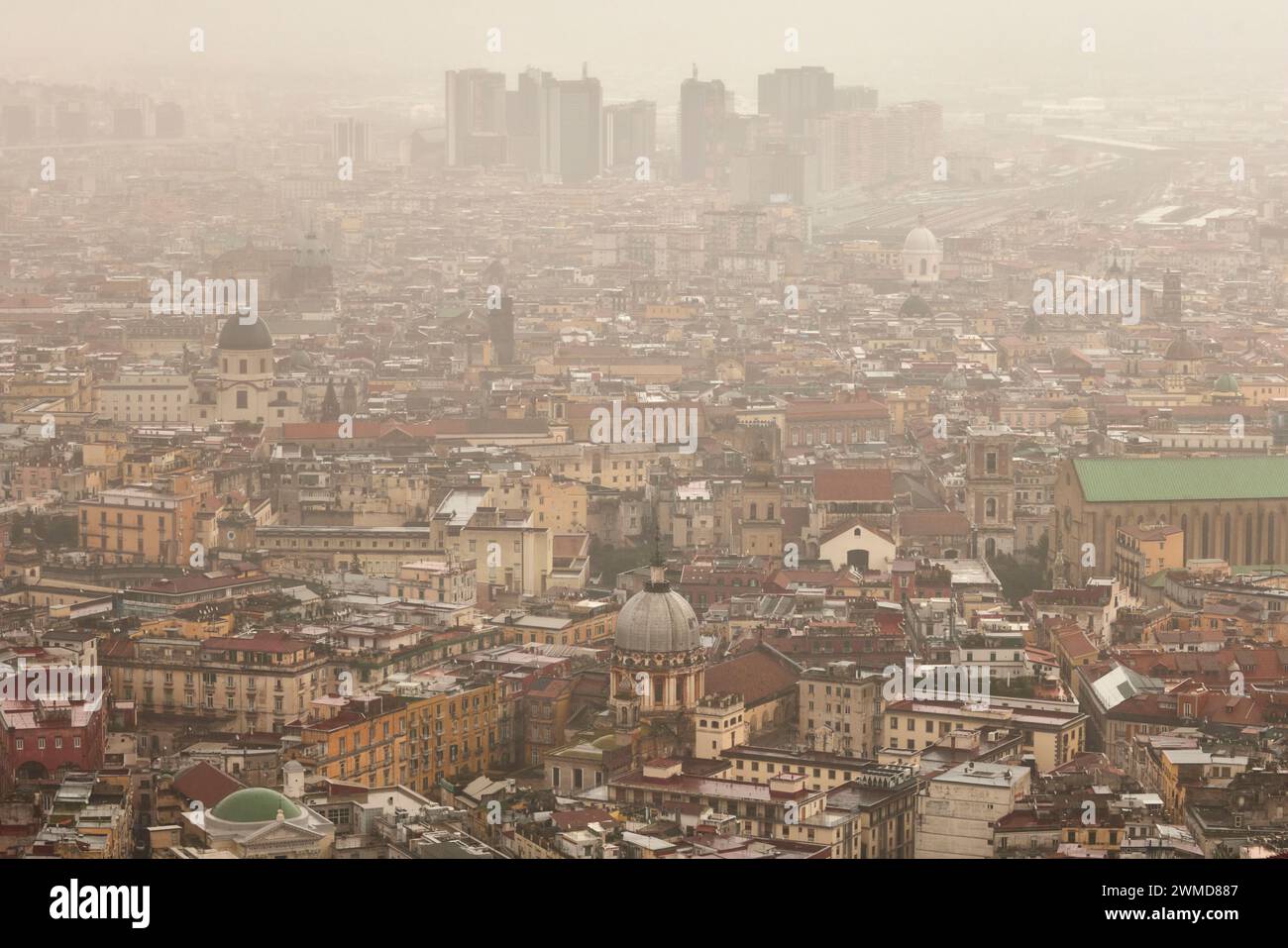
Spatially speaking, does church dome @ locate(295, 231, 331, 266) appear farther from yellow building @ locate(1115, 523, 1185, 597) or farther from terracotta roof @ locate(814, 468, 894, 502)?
yellow building @ locate(1115, 523, 1185, 597)

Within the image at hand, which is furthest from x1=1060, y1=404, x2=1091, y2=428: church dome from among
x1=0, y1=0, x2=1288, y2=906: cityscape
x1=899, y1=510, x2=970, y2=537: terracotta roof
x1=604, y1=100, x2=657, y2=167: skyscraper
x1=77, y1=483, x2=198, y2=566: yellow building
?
x1=604, y1=100, x2=657, y2=167: skyscraper

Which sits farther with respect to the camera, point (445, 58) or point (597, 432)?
point (445, 58)

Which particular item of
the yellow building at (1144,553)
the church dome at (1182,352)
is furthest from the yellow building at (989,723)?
the church dome at (1182,352)

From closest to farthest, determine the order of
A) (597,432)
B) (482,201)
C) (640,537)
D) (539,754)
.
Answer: (539,754) → (640,537) → (597,432) → (482,201)

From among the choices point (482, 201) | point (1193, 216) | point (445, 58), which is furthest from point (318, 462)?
point (1193, 216)

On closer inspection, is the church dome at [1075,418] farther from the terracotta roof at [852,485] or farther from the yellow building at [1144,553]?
the yellow building at [1144,553]

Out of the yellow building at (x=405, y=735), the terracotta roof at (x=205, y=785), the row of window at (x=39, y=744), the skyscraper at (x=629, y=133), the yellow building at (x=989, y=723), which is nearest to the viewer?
the terracotta roof at (x=205, y=785)
